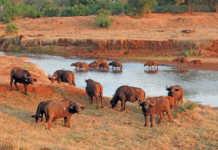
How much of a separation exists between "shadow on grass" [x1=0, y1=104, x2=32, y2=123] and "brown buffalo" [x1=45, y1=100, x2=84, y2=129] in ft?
3.28

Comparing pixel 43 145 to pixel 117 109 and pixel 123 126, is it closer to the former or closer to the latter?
pixel 123 126

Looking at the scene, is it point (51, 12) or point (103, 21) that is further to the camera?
point (51, 12)

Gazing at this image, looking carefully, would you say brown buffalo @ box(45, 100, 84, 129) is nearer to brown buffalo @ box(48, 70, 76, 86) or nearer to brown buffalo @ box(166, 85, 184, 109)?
brown buffalo @ box(166, 85, 184, 109)

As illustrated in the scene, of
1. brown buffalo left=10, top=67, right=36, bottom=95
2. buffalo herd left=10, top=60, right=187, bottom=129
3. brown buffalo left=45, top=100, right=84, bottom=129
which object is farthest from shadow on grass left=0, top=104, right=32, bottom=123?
brown buffalo left=10, top=67, right=36, bottom=95

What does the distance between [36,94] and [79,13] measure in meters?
49.2

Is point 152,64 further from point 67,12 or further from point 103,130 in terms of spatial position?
point 67,12

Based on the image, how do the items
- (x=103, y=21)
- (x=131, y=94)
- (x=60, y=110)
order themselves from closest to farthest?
(x=60, y=110) → (x=131, y=94) → (x=103, y=21)

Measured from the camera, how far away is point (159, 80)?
82.2ft

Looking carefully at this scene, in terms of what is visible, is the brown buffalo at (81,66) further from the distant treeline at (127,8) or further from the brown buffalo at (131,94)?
the distant treeline at (127,8)

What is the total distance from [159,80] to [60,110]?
14.9 metres

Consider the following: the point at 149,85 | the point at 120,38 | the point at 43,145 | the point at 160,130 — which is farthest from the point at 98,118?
the point at 120,38

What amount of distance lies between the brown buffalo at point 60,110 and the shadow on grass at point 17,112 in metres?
1.00

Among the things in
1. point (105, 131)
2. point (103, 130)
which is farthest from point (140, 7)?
point (105, 131)

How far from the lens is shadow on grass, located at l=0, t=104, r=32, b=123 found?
11.7 meters
